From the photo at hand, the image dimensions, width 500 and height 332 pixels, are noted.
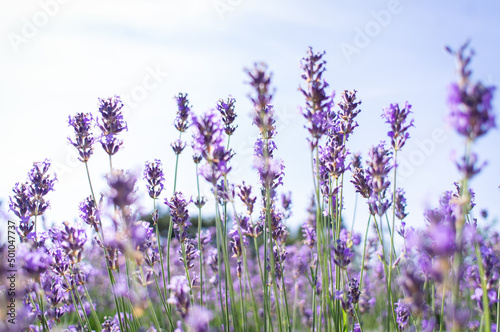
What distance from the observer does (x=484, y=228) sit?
6.14 m

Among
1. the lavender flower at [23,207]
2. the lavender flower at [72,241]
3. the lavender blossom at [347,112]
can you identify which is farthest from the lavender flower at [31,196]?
the lavender blossom at [347,112]

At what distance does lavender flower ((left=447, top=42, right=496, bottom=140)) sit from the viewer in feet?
4.83

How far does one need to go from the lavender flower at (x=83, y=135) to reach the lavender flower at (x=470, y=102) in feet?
8.02

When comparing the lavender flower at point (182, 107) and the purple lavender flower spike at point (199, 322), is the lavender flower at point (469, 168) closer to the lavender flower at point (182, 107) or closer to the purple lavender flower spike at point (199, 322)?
the purple lavender flower spike at point (199, 322)

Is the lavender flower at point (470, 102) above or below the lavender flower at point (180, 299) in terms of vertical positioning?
above

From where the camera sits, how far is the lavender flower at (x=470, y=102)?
4.83ft

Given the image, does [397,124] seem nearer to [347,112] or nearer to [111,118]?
[347,112]

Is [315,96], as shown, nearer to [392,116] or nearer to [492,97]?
[392,116]

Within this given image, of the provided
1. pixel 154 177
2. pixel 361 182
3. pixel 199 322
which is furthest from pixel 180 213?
pixel 199 322


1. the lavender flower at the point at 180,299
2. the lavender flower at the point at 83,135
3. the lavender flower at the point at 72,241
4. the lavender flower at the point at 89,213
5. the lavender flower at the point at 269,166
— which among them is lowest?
the lavender flower at the point at 180,299

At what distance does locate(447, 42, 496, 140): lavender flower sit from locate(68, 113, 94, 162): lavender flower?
244 cm

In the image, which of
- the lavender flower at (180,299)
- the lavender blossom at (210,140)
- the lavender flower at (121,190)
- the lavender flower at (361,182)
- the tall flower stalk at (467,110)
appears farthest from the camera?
the lavender flower at (361,182)

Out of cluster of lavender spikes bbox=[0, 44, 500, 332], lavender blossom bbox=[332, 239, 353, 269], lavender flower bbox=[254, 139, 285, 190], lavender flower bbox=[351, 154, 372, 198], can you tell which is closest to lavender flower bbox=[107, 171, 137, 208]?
cluster of lavender spikes bbox=[0, 44, 500, 332]

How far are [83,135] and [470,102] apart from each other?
2535 millimetres
